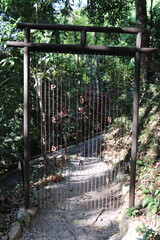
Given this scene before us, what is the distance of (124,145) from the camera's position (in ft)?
16.8

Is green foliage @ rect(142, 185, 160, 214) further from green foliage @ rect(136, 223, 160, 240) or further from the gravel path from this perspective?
the gravel path

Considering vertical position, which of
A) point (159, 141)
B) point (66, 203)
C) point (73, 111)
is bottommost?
point (66, 203)

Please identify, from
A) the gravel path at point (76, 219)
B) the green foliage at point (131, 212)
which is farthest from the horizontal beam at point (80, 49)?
the green foliage at point (131, 212)

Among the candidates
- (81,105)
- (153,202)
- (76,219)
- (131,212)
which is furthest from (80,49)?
(76,219)

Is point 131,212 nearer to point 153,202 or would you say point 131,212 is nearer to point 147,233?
point 153,202

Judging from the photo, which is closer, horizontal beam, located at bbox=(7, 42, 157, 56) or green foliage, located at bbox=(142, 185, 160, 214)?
green foliage, located at bbox=(142, 185, 160, 214)

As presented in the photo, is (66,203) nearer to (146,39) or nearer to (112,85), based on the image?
(112,85)

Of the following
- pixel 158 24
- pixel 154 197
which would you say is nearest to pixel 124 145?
pixel 154 197

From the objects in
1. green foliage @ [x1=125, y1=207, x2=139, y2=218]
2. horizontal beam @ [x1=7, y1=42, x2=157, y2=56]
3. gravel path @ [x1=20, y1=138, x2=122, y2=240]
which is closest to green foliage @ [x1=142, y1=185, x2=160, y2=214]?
green foliage @ [x1=125, y1=207, x2=139, y2=218]

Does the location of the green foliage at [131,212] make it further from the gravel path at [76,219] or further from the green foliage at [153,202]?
the gravel path at [76,219]

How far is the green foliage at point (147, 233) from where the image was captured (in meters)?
2.33

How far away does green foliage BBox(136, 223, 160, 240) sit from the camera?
233 cm

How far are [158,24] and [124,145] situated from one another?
4593 mm

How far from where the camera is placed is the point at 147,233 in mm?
2344
